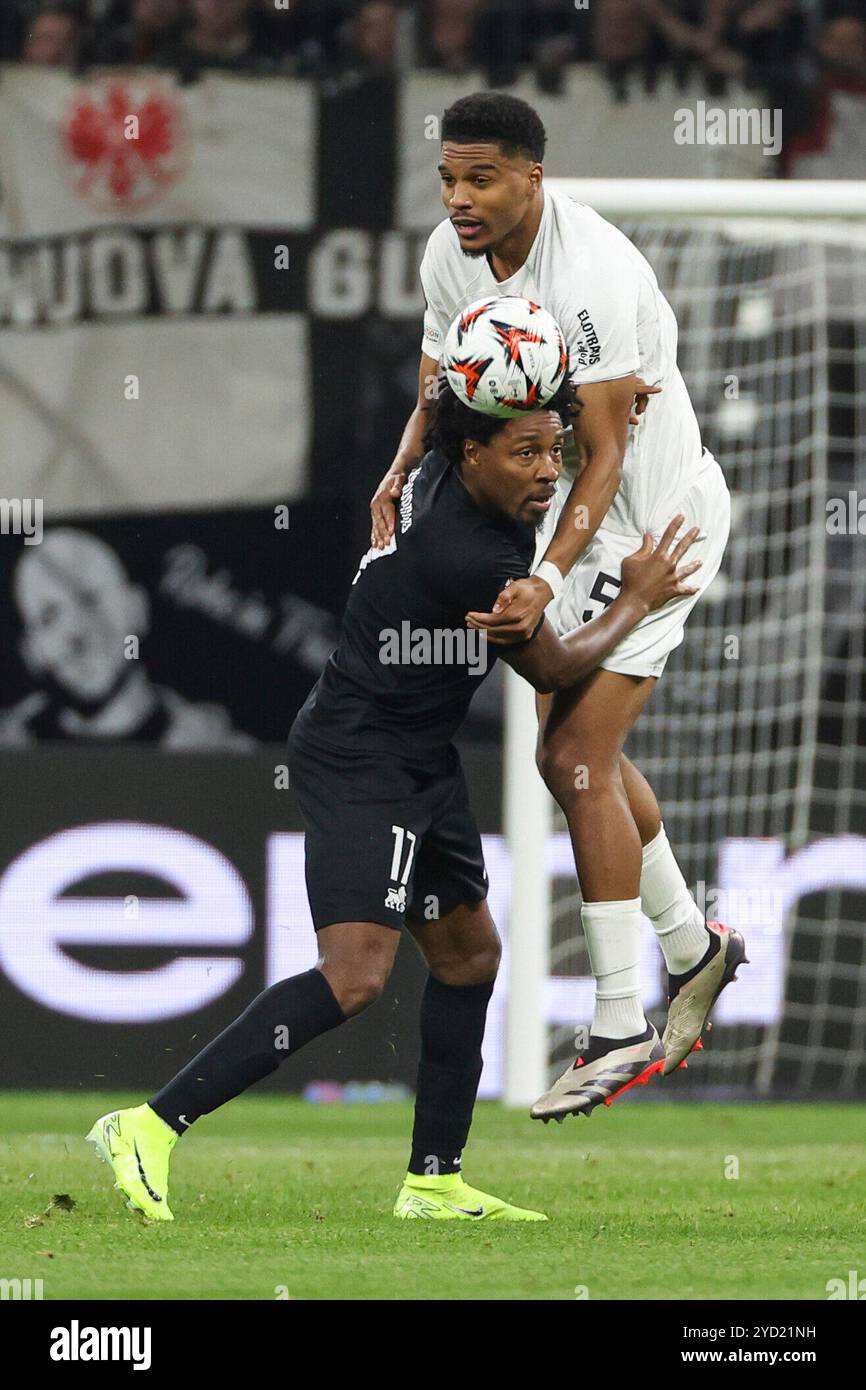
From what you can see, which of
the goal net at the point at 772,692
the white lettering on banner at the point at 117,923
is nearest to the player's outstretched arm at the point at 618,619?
the goal net at the point at 772,692

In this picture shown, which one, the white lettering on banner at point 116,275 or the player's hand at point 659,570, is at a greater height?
the white lettering on banner at point 116,275

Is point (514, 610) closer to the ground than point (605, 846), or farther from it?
farther from it

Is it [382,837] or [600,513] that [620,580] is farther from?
[382,837]

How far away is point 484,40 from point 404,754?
6179 mm

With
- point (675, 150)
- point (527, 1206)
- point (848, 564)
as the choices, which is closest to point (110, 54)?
point (675, 150)

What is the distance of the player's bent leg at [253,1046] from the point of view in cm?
525

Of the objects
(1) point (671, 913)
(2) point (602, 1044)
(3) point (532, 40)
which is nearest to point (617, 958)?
(2) point (602, 1044)

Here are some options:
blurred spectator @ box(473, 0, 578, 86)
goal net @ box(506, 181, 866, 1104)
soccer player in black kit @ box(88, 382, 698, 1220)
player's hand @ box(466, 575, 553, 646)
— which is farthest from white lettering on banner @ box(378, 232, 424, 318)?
player's hand @ box(466, 575, 553, 646)

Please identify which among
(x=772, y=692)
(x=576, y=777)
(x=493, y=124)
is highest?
(x=493, y=124)

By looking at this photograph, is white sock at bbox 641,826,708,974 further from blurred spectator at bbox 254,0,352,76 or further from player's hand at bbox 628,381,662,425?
blurred spectator at bbox 254,0,352,76

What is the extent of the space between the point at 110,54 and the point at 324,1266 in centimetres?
743

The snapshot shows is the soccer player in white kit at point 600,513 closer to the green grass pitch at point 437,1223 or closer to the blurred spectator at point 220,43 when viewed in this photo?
the green grass pitch at point 437,1223

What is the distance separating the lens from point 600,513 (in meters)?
5.48

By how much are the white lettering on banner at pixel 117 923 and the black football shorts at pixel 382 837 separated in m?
3.40
